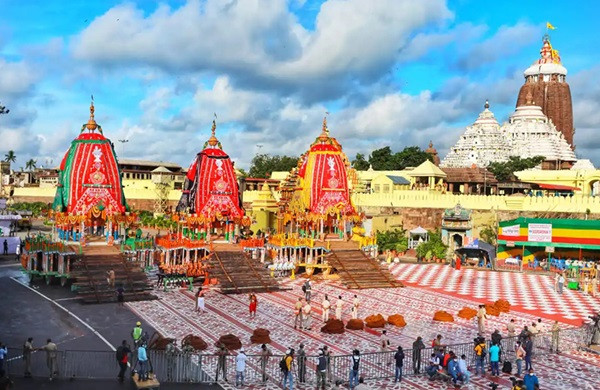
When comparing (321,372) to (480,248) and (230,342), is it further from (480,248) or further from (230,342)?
(480,248)

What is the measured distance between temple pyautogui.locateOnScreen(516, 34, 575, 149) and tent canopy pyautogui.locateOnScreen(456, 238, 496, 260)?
1910 inches

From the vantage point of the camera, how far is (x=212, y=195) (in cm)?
3241

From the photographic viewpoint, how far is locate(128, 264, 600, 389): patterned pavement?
17953 mm

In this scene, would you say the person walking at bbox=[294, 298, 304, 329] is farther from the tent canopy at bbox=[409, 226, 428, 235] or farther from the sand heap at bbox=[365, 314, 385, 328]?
the tent canopy at bbox=[409, 226, 428, 235]

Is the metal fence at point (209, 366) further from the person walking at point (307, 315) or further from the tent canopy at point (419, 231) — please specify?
the tent canopy at point (419, 231)

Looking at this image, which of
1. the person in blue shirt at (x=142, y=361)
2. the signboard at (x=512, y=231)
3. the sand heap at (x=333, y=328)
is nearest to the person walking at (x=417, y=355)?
the sand heap at (x=333, y=328)

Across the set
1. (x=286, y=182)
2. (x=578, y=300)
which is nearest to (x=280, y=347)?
(x=578, y=300)

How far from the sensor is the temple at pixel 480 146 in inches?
2857

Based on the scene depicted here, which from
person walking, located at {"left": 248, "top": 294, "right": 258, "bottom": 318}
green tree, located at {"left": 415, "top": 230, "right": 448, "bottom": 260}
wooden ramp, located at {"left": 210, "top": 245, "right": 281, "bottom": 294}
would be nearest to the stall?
green tree, located at {"left": 415, "top": 230, "right": 448, "bottom": 260}

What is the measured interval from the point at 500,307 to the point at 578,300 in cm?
596

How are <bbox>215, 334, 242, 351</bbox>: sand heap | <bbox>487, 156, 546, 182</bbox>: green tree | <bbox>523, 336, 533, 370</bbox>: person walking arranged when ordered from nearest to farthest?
<bbox>523, 336, 533, 370</bbox>: person walking
<bbox>215, 334, 242, 351</bbox>: sand heap
<bbox>487, 156, 546, 182</bbox>: green tree

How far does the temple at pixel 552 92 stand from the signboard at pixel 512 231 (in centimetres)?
4609

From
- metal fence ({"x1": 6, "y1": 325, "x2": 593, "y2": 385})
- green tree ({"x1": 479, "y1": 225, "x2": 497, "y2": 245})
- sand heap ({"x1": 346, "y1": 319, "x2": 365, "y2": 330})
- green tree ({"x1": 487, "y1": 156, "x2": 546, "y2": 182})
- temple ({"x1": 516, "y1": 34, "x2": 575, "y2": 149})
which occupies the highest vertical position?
temple ({"x1": 516, "y1": 34, "x2": 575, "y2": 149})

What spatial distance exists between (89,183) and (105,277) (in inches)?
227
